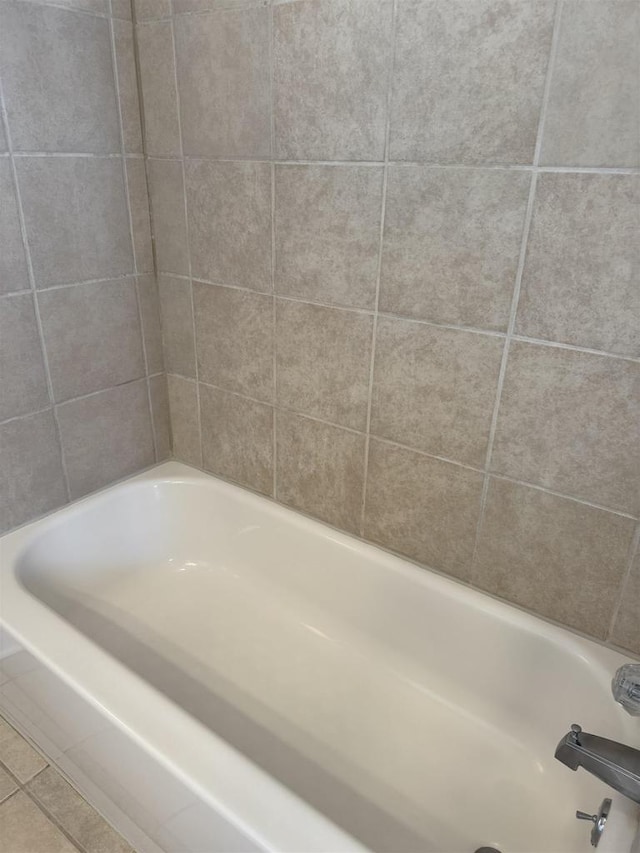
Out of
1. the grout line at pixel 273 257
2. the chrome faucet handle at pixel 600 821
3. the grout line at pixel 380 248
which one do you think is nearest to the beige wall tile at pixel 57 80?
the grout line at pixel 273 257

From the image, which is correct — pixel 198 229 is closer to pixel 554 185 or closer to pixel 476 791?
pixel 554 185

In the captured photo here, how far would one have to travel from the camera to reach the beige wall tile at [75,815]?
1283mm

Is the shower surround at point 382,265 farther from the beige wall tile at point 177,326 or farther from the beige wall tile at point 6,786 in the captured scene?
the beige wall tile at point 6,786

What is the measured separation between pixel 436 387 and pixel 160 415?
36.3 inches

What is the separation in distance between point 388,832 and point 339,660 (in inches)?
16.5

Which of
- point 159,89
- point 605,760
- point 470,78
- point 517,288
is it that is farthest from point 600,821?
point 159,89

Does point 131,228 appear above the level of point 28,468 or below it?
above

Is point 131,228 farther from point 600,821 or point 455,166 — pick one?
point 600,821

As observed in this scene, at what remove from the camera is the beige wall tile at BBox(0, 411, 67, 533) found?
148cm

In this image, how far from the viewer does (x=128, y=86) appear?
4.91 ft

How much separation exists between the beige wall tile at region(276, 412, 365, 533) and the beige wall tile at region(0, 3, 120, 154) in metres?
0.82

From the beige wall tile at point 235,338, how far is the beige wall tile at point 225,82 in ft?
1.11

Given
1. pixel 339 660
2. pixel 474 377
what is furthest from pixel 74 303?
pixel 339 660

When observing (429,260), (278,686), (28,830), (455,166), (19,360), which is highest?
(455,166)
